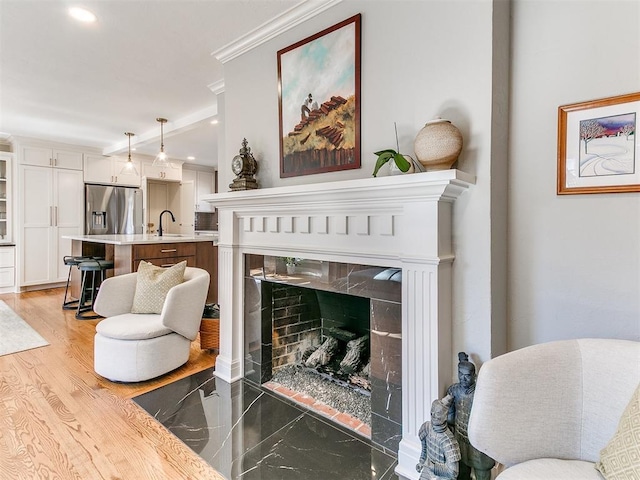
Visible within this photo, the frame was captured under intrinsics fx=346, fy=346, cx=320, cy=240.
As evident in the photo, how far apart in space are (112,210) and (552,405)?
678cm

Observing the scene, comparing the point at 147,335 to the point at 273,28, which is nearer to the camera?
the point at 273,28

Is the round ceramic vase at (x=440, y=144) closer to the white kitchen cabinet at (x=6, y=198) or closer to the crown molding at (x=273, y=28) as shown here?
the crown molding at (x=273, y=28)

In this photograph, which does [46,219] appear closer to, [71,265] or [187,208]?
[71,265]

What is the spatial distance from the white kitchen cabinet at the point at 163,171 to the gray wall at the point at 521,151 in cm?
590

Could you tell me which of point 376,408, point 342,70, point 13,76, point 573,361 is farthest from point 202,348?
point 13,76

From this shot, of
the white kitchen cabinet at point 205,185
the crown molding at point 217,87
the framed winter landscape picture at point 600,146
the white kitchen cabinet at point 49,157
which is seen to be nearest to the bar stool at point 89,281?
the white kitchen cabinet at point 49,157

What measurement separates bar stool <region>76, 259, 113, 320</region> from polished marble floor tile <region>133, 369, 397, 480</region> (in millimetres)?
2380

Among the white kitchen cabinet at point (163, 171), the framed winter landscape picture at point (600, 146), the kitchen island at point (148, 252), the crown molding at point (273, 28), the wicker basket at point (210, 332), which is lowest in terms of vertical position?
Answer: the wicker basket at point (210, 332)

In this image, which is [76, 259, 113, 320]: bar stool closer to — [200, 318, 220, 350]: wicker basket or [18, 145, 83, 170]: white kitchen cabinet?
[200, 318, 220, 350]: wicker basket

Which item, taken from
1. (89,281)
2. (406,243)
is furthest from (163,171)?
(406,243)

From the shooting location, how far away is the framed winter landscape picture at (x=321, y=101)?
192cm

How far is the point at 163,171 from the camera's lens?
664 centimetres

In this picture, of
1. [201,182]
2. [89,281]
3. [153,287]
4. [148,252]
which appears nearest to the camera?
[153,287]

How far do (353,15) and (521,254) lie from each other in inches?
60.5
